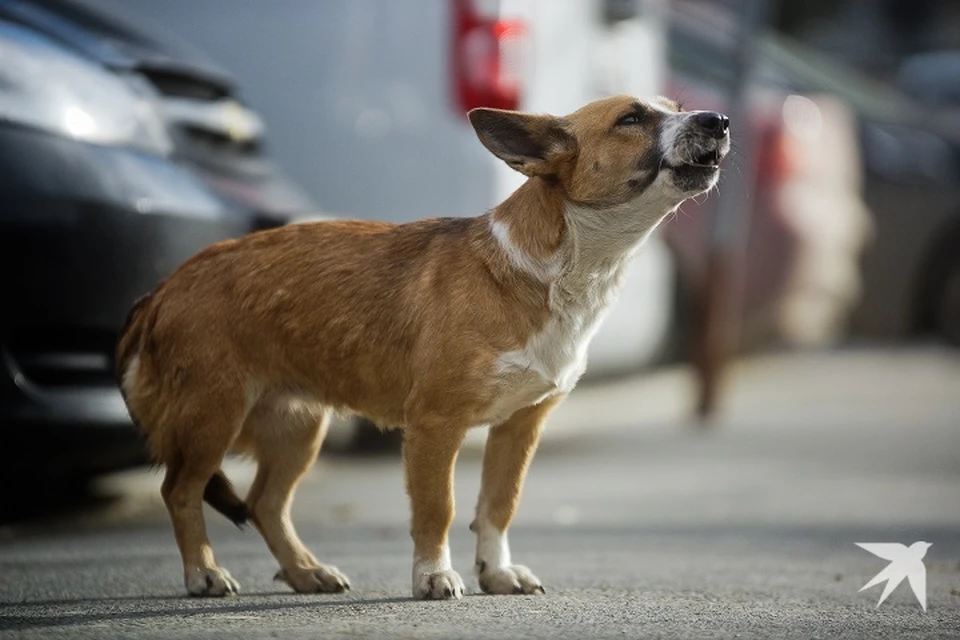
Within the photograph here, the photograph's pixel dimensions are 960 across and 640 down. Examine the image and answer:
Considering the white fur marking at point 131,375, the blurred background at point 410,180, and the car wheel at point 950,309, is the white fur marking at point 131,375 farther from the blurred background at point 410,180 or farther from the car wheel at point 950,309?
the car wheel at point 950,309

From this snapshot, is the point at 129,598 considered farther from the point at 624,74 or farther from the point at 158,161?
the point at 624,74

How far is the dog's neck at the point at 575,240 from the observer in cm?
489

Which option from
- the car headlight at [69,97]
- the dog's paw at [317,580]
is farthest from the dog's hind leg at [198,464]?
the car headlight at [69,97]

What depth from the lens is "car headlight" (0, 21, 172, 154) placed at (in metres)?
6.09

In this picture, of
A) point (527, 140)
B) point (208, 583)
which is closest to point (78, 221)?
point (208, 583)

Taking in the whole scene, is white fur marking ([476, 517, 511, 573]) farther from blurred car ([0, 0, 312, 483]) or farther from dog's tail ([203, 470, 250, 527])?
blurred car ([0, 0, 312, 483])

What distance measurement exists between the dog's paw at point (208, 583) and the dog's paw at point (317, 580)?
21cm

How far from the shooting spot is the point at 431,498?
4.76 metres

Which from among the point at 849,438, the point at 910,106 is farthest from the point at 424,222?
the point at 910,106

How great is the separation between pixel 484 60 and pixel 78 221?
2626 mm

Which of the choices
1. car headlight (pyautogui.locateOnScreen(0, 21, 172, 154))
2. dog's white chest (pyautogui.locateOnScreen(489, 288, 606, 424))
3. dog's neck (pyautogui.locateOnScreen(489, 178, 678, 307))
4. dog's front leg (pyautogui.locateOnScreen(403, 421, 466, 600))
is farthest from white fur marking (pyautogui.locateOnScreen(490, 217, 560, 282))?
car headlight (pyautogui.locateOnScreen(0, 21, 172, 154))

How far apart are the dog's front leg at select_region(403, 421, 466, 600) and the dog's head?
745 mm

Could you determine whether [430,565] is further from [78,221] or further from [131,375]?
[78,221]

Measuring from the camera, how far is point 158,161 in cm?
641
